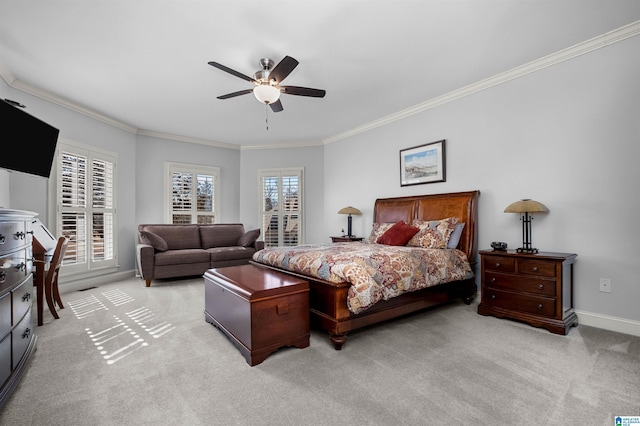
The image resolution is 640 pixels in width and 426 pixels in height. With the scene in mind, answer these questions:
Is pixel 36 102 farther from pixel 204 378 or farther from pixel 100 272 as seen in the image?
pixel 204 378

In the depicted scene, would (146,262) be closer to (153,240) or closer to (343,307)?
(153,240)

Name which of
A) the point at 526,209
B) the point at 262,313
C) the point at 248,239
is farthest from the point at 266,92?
the point at 248,239

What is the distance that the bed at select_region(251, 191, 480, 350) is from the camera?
7.84 feet

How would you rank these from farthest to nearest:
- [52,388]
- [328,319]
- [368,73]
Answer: [368,73] < [328,319] < [52,388]

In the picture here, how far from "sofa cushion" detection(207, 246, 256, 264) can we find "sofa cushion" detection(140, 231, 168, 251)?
0.76m

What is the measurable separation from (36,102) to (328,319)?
15.7 feet

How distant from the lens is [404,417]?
154 cm

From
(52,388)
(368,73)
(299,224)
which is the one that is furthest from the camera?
(299,224)

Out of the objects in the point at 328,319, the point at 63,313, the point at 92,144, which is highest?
the point at 92,144

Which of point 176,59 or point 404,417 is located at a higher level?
point 176,59

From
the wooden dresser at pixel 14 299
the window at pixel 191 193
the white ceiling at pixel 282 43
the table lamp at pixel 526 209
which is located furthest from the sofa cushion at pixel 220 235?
the table lamp at pixel 526 209

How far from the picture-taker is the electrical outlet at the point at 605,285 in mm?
2766

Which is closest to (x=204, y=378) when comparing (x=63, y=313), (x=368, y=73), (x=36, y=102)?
(x=63, y=313)

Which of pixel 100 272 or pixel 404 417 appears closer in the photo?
pixel 404 417
